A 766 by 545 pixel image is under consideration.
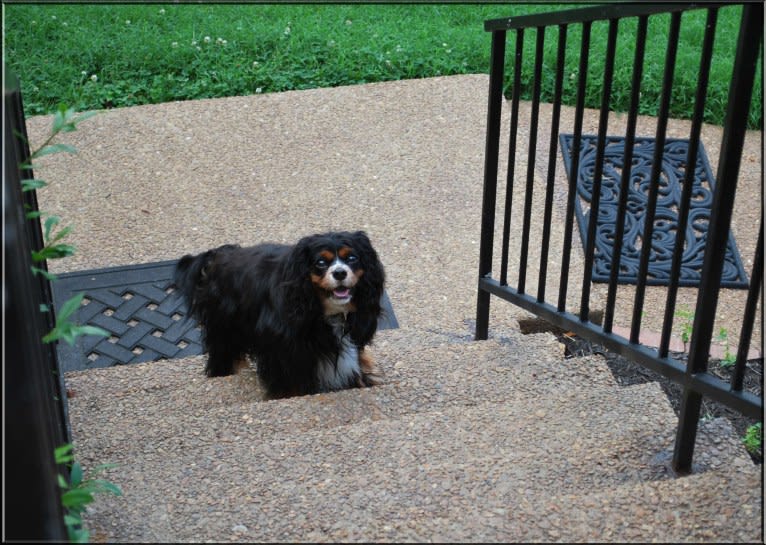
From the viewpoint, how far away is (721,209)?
6.68 feet

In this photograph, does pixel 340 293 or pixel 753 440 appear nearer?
pixel 753 440

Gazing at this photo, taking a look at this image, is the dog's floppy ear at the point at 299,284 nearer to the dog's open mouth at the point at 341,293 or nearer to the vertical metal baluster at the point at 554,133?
the dog's open mouth at the point at 341,293

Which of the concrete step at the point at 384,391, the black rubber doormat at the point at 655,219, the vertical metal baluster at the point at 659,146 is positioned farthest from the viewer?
the black rubber doormat at the point at 655,219

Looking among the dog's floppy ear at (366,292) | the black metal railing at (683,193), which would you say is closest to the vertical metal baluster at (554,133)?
the black metal railing at (683,193)

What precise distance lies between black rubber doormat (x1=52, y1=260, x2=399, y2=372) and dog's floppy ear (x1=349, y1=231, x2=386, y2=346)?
0.37 metres

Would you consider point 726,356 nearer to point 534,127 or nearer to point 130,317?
point 534,127

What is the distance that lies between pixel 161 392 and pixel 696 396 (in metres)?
2.20

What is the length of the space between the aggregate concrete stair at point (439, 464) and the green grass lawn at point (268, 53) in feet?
12.3

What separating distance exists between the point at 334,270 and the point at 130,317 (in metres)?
1.55

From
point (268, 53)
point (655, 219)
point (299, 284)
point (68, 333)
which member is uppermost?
point (268, 53)

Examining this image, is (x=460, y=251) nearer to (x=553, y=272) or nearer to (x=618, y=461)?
(x=553, y=272)

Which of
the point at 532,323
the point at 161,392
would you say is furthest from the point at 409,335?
the point at 161,392

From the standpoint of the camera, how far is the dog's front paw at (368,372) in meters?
3.90

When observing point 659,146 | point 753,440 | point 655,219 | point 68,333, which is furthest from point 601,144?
point 655,219
